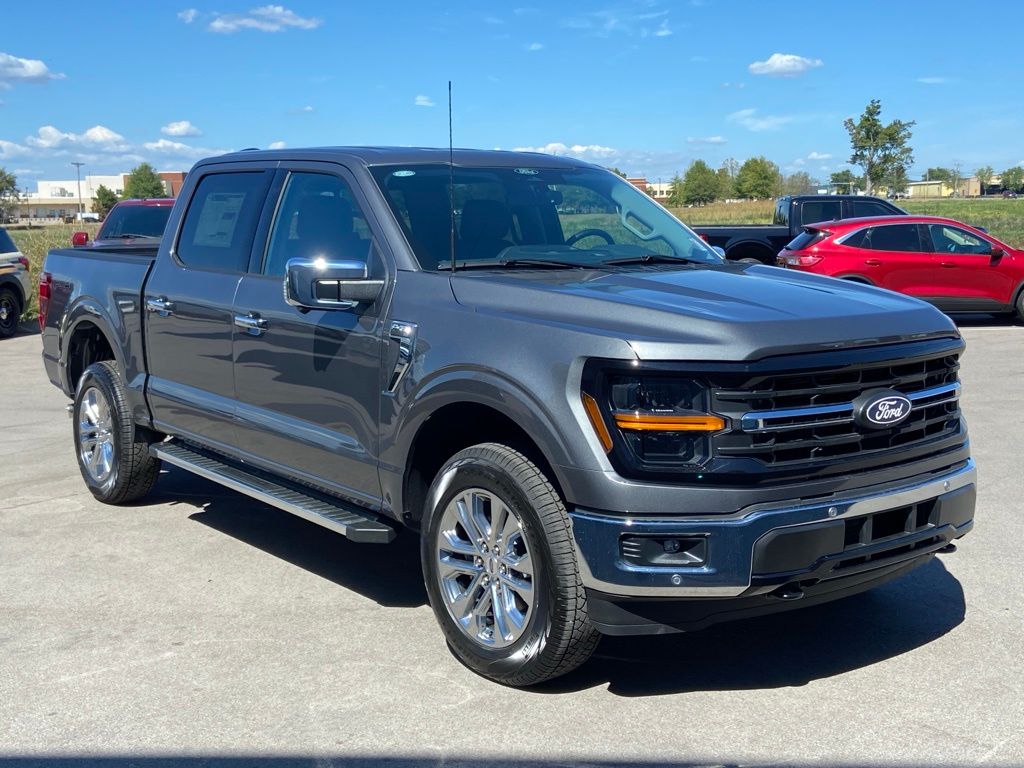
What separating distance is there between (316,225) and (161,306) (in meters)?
1.36

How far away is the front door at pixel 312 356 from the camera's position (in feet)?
15.6

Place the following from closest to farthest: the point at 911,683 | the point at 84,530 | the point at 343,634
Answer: the point at 911,683, the point at 343,634, the point at 84,530

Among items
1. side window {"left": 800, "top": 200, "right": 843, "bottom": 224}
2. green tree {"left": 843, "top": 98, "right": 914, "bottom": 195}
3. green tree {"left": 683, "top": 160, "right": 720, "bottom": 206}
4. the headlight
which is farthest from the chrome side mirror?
green tree {"left": 683, "top": 160, "right": 720, "bottom": 206}

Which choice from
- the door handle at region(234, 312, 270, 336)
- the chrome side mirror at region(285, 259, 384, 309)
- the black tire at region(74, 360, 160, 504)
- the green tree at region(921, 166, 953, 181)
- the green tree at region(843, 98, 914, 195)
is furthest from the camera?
the green tree at region(921, 166, 953, 181)

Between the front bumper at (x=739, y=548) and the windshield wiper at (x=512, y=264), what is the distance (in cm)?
139

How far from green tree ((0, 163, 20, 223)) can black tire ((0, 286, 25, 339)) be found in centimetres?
11078

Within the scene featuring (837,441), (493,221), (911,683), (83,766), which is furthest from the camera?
(493,221)

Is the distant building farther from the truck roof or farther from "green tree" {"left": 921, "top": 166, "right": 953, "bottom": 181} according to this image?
the truck roof

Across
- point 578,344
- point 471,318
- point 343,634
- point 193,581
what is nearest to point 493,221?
point 471,318

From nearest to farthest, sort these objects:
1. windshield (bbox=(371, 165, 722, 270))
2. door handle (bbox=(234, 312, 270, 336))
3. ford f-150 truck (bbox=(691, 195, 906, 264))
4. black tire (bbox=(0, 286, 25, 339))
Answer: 1. windshield (bbox=(371, 165, 722, 270))
2. door handle (bbox=(234, 312, 270, 336))
3. black tire (bbox=(0, 286, 25, 339))
4. ford f-150 truck (bbox=(691, 195, 906, 264))

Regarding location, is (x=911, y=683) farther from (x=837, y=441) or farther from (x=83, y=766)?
(x=83, y=766)

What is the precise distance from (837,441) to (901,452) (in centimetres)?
36

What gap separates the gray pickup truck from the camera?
3.68 metres

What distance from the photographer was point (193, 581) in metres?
5.50
